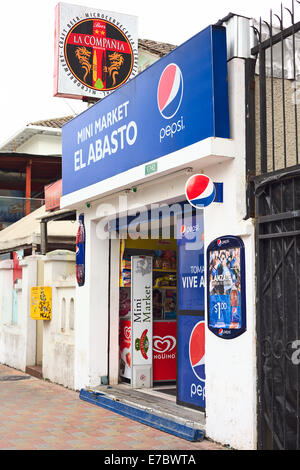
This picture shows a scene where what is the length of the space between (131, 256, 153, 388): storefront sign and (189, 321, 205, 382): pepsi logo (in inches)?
69.4

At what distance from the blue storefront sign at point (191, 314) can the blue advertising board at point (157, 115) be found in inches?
45.3

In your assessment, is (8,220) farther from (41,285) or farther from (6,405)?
(6,405)

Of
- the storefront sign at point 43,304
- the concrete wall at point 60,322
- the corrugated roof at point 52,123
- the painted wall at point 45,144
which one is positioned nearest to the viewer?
the concrete wall at point 60,322

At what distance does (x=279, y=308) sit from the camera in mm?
5695

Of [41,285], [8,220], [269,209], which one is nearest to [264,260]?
[269,209]

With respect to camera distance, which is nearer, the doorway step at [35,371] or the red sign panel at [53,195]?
the doorway step at [35,371]

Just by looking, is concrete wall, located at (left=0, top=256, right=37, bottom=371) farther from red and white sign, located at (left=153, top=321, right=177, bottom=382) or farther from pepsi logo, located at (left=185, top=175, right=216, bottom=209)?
pepsi logo, located at (left=185, top=175, right=216, bottom=209)

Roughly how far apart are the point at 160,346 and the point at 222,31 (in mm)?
5227

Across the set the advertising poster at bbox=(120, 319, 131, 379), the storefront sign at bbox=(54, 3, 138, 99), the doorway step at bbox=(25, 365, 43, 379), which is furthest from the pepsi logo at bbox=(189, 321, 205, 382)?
the storefront sign at bbox=(54, 3, 138, 99)

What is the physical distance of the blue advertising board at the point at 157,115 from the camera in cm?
628

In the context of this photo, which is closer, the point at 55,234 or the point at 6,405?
the point at 6,405

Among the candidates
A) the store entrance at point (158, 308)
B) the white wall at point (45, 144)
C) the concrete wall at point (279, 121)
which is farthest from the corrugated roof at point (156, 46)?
the white wall at point (45, 144)

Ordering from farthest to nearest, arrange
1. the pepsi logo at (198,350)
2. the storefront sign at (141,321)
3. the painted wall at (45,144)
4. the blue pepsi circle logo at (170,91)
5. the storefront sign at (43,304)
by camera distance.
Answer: the painted wall at (45,144) → the storefront sign at (43,304) → the storefront sign at (141,321) → the pepsi logo at (198,350) → the blue pepsi circle logo at (170,91)

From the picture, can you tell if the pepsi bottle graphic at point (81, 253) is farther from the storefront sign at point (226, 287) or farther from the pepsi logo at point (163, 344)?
the storefront sign at point (226, 287)
